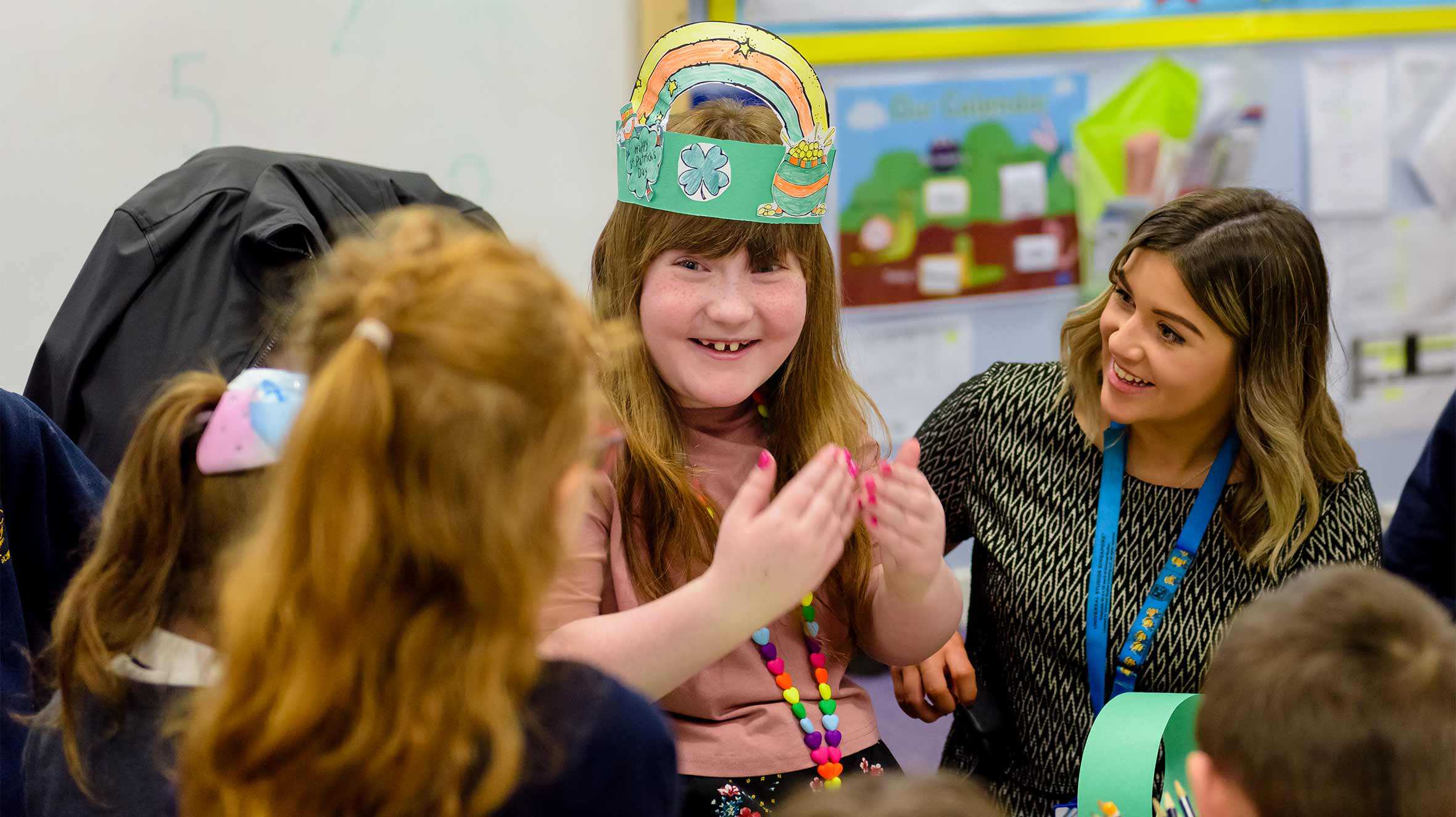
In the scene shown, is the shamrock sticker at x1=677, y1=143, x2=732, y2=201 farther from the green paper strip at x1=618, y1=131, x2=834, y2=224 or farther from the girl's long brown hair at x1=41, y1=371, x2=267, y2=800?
the girl's long brown hair at x1=41, y1=371, x2=267, y2=800

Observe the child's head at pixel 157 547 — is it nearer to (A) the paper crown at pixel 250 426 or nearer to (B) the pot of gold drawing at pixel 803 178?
(A) the paper crown at pixel 250 426

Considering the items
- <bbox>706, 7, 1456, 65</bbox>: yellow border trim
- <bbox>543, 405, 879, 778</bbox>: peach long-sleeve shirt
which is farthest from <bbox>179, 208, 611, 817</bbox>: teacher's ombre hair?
<bbox>706, 7, 1456, 65</bbox>: yellow border trim

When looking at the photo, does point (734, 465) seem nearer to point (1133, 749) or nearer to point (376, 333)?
point (1133, 749)

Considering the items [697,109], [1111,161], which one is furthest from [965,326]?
[697,109]

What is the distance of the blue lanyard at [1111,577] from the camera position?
4.74ft

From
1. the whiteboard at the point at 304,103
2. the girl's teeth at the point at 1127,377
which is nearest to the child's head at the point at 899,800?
the girl's teeth at the point at 1127,377

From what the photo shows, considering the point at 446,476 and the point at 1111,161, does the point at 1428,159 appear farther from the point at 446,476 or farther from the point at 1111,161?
the point at 446,476

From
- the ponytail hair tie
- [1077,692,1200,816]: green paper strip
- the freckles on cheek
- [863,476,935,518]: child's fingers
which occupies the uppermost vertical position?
the ponytail hair tie

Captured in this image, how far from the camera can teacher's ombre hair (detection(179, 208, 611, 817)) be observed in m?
0.73

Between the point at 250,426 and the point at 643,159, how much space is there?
0.56m

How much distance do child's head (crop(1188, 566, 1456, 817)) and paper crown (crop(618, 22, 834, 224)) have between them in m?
0.63

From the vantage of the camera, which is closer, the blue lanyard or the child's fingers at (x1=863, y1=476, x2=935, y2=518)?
the child's fingers at (x1=863, y1=476, x2=935, y2=518)

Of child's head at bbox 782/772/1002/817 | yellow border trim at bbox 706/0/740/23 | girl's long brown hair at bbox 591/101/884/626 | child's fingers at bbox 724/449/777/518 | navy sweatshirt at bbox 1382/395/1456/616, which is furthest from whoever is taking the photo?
yellow border trim at bbox 706/0/740/23

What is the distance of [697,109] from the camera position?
1296 millimetres
